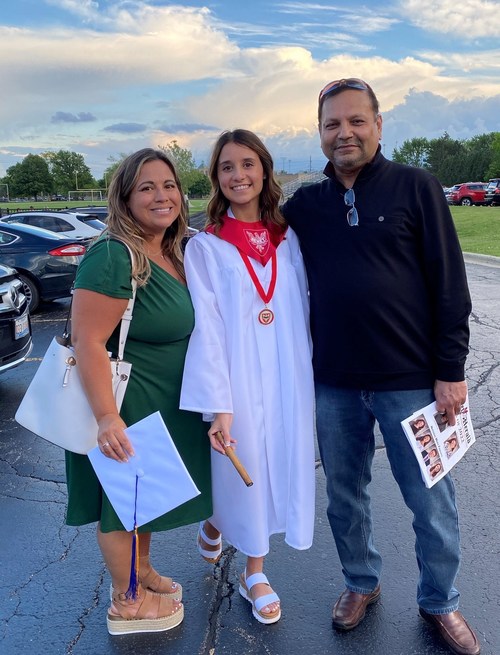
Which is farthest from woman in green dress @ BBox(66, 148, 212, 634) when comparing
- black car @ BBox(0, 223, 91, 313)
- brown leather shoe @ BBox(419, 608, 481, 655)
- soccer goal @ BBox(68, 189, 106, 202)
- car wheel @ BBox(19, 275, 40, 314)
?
soccer goal @ BBox(68, 189, 106, 202)

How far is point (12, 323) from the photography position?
5410mm

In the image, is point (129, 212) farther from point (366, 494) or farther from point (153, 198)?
point (366, 494)

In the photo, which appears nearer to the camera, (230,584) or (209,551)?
(230,584)

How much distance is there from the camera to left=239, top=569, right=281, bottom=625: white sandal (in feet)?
8.54

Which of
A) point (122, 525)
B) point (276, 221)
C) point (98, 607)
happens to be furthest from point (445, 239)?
point (98, 607)

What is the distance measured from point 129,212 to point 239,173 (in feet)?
1.60

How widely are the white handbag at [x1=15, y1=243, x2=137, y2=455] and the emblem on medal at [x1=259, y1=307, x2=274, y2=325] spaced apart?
0.54 m

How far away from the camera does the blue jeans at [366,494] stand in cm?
237

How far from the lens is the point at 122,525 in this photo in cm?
245

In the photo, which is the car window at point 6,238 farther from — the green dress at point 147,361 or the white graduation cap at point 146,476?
the white graduation cap at point 146,476

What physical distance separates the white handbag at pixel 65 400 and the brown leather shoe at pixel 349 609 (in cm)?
131

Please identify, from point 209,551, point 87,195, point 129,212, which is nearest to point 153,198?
point 129,212

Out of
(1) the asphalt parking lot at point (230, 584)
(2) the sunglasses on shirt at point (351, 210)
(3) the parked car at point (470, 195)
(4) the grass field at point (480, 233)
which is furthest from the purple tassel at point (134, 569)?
(3) the parked car at point (470, 195)

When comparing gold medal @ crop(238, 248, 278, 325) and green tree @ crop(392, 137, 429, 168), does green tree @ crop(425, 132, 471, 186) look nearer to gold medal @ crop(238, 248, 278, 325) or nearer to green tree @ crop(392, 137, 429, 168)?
green tree @ crop(392, 137, 429, 168)
